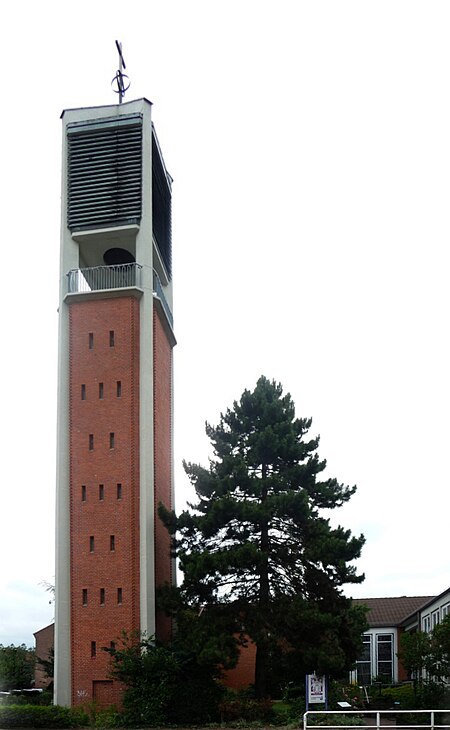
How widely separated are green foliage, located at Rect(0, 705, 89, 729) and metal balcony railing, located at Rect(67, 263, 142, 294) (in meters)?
15.7

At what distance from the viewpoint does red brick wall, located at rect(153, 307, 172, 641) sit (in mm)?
34781

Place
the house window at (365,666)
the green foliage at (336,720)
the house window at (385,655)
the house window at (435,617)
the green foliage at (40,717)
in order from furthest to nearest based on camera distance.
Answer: the house window at (385,655)
the house window at (365,666)
the house window at (435,617)
the green foliage at (40,717)
the green foliage at (336,720)

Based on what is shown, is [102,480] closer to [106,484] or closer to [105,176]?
[106,484]

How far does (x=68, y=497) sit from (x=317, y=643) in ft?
35.6

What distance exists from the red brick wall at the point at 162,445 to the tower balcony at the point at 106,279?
1656 mm

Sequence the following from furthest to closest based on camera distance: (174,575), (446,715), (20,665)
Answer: (20,665), (174,575), (446,715)

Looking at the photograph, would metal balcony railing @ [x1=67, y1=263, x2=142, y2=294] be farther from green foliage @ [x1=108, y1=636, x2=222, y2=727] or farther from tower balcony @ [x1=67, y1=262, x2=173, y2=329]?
green foliage @ [x1=108, y1=636, x2=222, y2=727]

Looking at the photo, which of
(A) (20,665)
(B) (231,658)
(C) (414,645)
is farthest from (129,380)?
(A) (20,665)

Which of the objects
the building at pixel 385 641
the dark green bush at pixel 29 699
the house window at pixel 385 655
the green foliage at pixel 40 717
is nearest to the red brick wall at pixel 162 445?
the dark green bush at pixel 29 699

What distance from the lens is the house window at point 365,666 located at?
60188 millimetres

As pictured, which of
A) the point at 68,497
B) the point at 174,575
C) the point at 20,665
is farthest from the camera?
the point at 20,665

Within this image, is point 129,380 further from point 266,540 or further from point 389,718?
point 389,718

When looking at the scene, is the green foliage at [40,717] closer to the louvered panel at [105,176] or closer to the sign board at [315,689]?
the sign board at [315,689]

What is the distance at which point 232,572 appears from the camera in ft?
102
